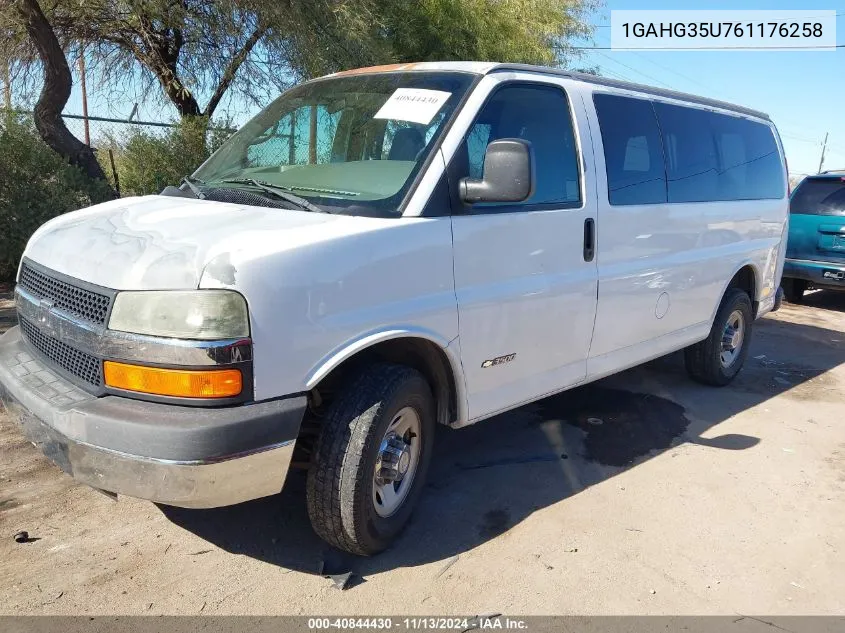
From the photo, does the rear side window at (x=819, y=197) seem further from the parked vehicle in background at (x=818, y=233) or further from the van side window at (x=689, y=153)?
the van side window at (x=689, y=153)

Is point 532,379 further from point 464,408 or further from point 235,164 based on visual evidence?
point 235,164

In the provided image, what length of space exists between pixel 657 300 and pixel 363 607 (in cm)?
283

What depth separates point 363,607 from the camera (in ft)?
9.53

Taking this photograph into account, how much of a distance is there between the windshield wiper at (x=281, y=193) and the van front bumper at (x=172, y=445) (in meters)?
0.89

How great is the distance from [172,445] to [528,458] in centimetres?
245

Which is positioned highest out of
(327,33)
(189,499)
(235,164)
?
(327,33)

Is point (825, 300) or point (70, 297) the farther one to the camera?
point (825, 300)

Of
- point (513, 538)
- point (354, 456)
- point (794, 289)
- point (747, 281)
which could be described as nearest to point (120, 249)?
point (354, 456)

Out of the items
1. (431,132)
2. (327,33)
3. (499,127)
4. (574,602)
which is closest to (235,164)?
(431,132)

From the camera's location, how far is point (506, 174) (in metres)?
3.21

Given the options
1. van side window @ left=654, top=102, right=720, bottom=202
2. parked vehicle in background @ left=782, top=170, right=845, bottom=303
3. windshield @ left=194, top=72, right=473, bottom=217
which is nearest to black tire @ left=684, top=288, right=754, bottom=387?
van side window @ left=654, top=102, right=720, bottom=202

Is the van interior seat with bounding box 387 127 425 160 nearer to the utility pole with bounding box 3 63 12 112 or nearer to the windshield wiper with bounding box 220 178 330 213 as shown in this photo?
the windshield wiper with bounding box 220 178 330 213

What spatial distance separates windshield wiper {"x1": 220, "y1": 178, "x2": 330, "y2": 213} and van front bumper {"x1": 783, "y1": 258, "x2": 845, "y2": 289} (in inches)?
324

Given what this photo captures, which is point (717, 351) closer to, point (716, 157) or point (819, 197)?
point (716, 157)
